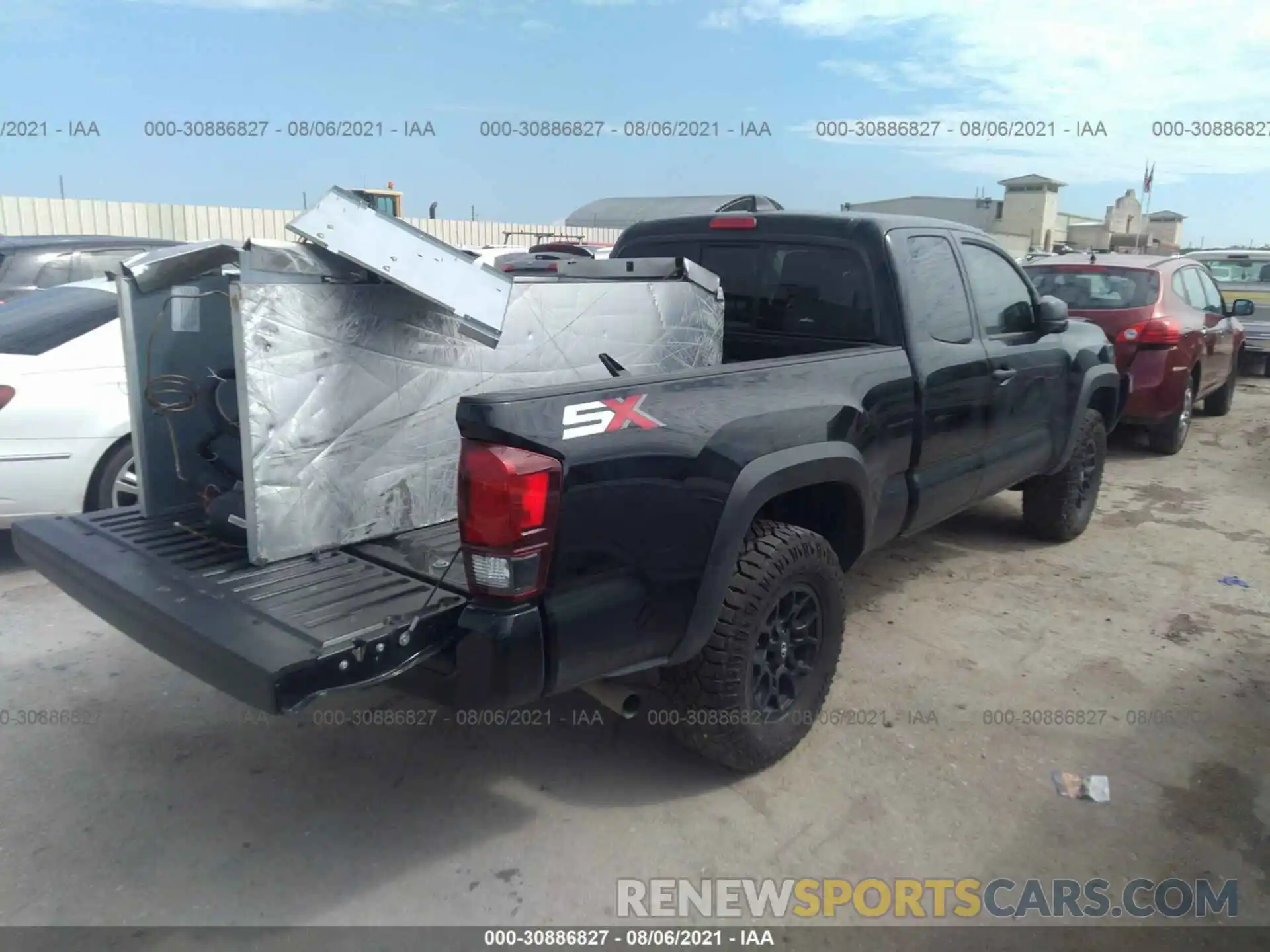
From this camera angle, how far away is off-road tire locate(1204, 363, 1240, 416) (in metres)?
10.6

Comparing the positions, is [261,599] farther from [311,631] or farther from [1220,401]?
[1220,401]

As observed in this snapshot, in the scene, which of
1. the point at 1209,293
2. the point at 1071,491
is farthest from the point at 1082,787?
the point at 1209,293

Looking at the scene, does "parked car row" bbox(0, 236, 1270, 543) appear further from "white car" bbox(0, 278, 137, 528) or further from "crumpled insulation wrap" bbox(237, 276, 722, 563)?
"crumpled insulation wrap" bbox(237, 276, 722, 563)

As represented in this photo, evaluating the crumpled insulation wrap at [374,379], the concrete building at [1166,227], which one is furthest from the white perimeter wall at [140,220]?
the concrete building at [1166,227]

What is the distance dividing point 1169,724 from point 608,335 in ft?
8.93

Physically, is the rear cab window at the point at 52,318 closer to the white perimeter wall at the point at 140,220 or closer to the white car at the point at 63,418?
the white car at the point at 63,418

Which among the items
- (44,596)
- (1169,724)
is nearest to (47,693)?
(44,596)

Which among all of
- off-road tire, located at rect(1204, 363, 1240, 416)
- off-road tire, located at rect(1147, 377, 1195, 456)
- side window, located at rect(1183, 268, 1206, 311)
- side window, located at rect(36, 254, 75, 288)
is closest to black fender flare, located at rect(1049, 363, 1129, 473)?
off-road tire, located at rect(1147, 377, 1195, 456)

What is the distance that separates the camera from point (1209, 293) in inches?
372

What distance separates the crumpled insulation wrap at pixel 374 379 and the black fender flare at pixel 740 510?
89cm

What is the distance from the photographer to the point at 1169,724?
379 centimetres

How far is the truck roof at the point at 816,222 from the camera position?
4.07 metres

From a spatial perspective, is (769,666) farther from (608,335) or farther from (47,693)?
(47,693)

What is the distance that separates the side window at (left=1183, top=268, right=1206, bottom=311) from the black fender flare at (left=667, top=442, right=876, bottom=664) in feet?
23.7
